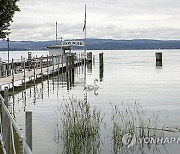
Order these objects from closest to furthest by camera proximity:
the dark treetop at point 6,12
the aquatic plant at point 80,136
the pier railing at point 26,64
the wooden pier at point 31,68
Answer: the aquatic plant at point 80,136
the dark treetop at point 6,12
the wooden pier at point 31,68
the pier railing at point 26,64

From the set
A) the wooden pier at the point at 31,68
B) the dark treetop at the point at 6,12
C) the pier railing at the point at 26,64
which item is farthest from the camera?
the pier railing at the point at 26,64

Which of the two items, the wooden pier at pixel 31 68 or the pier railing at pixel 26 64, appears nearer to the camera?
the wooden pier at pixel 31 68

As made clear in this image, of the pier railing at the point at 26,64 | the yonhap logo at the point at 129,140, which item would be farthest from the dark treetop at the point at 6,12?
the yonhap logo at the point at 129,140

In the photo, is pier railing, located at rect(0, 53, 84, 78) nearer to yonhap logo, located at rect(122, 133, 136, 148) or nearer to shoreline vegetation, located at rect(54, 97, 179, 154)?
shoreline vegetation, located at rect(54, 97, 179, 154)

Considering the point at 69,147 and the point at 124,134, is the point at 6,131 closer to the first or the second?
the point at 69,147

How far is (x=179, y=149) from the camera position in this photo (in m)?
12.7

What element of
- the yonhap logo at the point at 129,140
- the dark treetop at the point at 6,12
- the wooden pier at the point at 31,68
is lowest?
the yonhap logo at the point at 129,140

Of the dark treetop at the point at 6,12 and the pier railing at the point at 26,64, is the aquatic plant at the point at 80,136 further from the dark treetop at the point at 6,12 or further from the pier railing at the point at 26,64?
the pier railing at the point at 26,64

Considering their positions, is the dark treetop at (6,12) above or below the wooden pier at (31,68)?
above

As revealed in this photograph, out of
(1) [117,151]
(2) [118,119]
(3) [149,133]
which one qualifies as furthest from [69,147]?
(2) [118,119]

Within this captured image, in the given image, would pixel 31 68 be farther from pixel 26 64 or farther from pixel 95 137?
pixel 95 137

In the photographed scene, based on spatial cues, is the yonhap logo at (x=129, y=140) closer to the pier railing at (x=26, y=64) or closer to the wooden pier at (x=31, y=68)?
the wooden pier at (x=31, y=68)

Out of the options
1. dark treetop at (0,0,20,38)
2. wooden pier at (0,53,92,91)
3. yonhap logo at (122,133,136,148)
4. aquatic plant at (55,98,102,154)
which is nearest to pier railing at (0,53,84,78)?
wooden pier at (0,53,92,91)

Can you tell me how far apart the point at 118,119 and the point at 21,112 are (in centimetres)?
463
